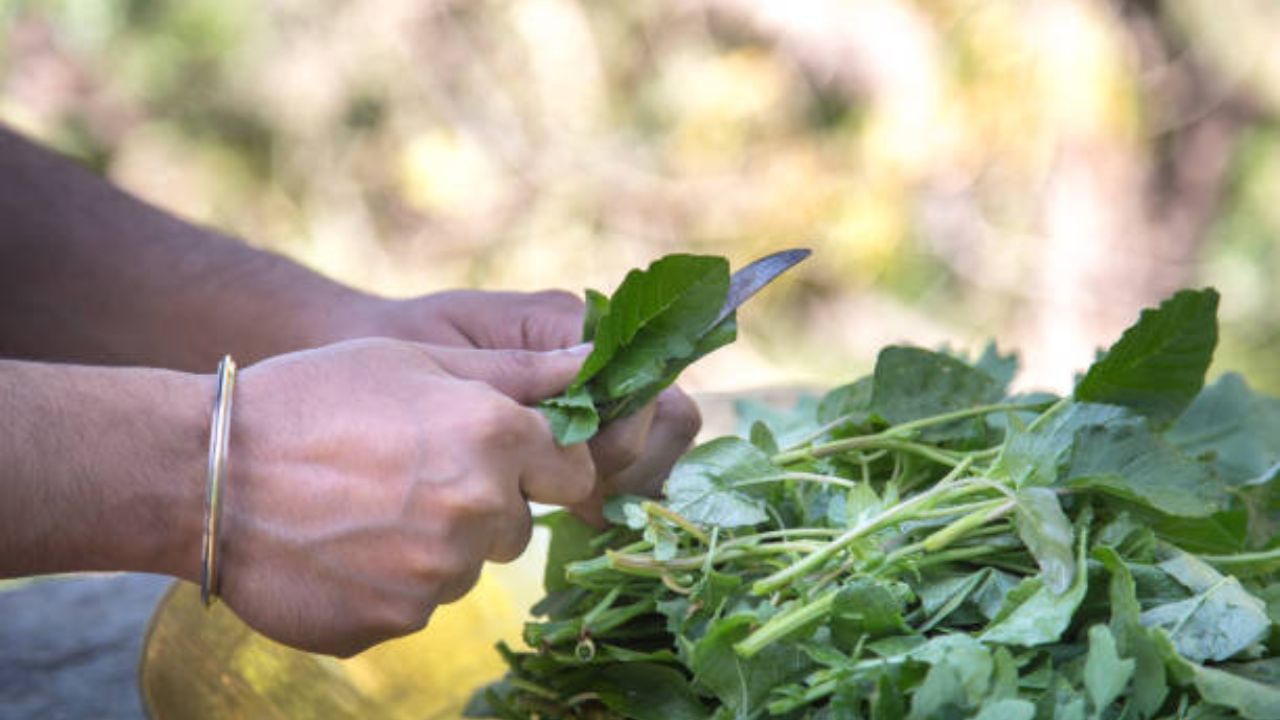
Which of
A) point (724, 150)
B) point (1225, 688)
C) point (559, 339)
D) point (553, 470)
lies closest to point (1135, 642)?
point (1225, 688)

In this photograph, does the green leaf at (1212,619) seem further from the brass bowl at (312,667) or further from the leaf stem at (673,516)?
the brass bowl at (312,667)

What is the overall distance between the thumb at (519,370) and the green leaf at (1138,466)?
9.2 inches

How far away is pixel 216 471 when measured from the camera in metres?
0.57

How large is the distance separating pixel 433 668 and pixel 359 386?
0.24m

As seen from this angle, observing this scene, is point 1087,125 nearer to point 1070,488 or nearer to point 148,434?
point 1070,488

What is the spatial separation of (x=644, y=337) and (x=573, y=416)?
0.05 metres

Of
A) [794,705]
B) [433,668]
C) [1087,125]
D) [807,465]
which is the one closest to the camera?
[794,705]

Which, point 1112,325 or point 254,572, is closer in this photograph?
point 254,572


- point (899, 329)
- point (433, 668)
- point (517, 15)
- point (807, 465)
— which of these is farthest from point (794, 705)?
point (517, 15)

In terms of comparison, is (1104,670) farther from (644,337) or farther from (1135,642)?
(644,337)

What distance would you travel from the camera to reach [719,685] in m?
0.56

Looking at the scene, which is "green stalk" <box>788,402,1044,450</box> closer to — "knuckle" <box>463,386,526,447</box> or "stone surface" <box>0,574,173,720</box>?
"knuckle" <box>463,386,526,447</box>

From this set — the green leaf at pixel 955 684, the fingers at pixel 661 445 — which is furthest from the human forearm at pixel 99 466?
the green leaf at pixel 955 684

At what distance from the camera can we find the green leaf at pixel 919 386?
2.23 ft
